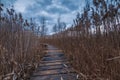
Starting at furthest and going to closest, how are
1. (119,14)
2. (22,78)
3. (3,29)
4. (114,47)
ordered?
(22,78), (3,29), (119,14), (114,47)

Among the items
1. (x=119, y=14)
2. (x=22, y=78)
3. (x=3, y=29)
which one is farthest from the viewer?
(x=22, y=78)

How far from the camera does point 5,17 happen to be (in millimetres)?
4059

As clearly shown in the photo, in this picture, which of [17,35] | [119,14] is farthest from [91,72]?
[17,35]

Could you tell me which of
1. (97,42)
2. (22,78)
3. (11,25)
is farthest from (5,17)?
(97,42)

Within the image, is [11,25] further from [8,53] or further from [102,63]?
[102,63]

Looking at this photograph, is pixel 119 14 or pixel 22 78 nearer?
pixel 119 14

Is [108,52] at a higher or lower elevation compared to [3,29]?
lower

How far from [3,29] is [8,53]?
0.50 metres

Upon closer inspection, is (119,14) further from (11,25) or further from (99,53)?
(11,25)

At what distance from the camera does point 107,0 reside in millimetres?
3564

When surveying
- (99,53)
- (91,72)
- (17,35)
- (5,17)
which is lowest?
(91,72)

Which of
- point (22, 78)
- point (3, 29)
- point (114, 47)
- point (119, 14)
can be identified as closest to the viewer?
point (114, 47)

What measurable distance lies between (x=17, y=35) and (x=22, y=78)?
1047mm

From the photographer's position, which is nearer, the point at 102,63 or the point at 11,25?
the point at 102,63
